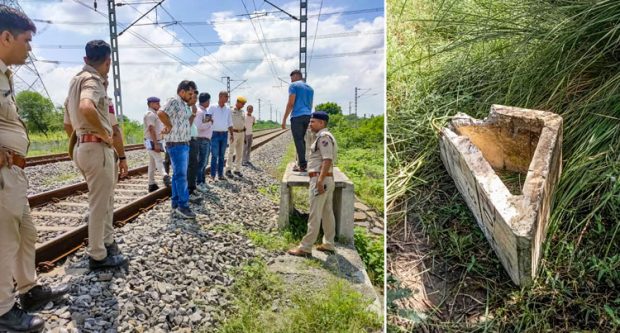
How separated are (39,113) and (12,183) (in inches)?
449

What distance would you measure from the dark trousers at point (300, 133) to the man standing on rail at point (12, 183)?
2.73 m

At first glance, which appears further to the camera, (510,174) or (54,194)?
(54,194)

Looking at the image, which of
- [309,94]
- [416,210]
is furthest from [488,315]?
[309,94]

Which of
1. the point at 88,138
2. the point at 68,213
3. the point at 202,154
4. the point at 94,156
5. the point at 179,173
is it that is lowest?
the point at 68,213

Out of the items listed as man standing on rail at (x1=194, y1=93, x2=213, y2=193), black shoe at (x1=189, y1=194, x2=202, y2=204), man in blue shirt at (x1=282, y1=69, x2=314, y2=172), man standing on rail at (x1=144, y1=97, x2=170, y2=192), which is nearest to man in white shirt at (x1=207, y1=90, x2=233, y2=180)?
man standing on rail at (x1=194, y1=93, x2=213, y2=193)

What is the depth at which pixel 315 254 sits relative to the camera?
3488 millimetres

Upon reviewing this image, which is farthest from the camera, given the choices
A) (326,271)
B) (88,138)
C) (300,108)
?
(300,108)

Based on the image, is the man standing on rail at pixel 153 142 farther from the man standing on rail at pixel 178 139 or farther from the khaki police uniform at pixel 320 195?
the khaki police uniform at pixel 320 195

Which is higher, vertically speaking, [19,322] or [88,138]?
[88,138]

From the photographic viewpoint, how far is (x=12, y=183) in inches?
75.5

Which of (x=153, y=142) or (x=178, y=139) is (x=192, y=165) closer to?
(x=153, y=142)

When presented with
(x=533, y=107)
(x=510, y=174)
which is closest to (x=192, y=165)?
(x=510, y=174)

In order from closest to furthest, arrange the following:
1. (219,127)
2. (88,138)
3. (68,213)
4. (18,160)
Answer: (18,160) → (88,138) → (68,213) → (219,127)

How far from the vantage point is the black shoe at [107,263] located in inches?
99.6
